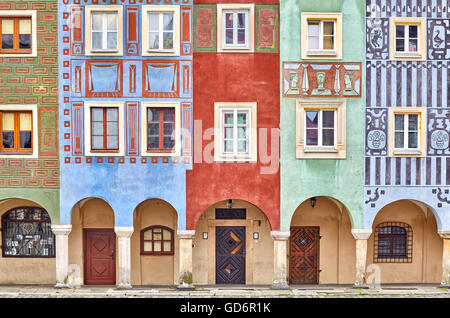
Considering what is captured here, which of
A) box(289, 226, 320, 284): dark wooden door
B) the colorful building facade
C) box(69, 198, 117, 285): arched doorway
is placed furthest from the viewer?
box(289, 226, 320, 284): dark wooden door

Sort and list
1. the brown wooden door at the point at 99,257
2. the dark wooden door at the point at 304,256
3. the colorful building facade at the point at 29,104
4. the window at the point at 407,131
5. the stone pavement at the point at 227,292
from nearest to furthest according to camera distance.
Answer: the stone pavement at the point at 227,292
the colorful building facade at the point at 29,104
the window at the point at 407,131
the brown wooden door at the point at 99,257
the dark wooden door at the point at 304,256

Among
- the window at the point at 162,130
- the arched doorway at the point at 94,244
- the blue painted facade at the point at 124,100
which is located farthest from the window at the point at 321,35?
the arched doorway at the point at 94,244

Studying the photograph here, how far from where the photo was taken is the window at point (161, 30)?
522 inches

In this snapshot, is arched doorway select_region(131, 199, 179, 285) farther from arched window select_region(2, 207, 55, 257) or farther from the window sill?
the window sill

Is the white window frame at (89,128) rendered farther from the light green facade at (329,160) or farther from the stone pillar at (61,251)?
the light green facade at (329,160)

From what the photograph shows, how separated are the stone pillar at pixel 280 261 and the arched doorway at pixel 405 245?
11.9 feet

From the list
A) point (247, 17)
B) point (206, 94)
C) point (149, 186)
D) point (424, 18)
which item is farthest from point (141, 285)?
Result: point (424, 18)

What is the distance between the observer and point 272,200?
13.6 m

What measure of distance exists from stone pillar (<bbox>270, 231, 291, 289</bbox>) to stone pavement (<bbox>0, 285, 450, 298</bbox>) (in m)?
0.29

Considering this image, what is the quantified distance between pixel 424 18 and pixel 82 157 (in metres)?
12.3

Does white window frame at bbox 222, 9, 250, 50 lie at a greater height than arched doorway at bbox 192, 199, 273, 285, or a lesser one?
greater

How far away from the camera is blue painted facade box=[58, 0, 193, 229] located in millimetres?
13297

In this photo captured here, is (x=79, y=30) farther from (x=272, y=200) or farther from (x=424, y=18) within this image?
(x=424, y=18)

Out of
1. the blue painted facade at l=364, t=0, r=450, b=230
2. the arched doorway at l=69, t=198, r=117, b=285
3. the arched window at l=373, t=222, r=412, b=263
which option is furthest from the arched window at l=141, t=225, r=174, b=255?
the arched window at l=373, t=222, r=412, b=263
